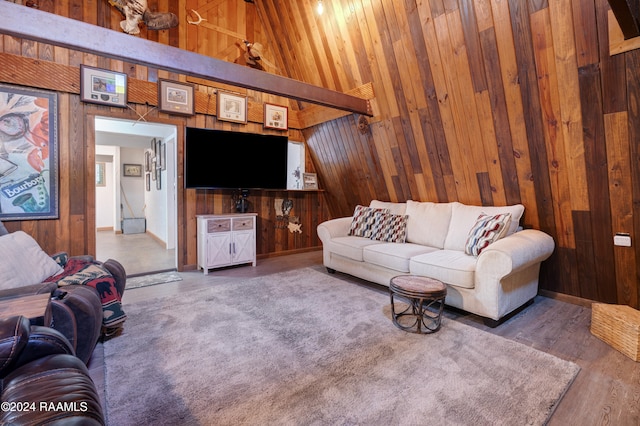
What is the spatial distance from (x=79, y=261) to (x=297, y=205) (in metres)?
3.27

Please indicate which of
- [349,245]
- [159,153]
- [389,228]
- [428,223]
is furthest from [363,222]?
[159,153]

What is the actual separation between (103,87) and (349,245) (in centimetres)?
331

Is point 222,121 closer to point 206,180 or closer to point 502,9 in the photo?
point 206,180

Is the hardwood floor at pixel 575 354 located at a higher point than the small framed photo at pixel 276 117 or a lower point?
lower

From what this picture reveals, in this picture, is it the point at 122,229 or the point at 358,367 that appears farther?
the point at 122,229

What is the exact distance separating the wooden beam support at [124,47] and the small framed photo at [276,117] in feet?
5.33

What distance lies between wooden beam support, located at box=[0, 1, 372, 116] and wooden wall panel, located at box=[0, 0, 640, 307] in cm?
111

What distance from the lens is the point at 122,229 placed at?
7.69 metres

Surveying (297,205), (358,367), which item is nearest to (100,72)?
(297,205)

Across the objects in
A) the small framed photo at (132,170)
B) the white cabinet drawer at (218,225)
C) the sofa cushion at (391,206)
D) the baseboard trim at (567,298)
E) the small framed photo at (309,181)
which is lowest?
the baseboard trim at (567,298)

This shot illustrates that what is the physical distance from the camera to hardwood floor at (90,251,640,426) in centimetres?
147

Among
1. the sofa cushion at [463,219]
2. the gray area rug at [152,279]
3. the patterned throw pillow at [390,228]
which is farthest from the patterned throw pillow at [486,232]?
the gray area rug at [152,279]

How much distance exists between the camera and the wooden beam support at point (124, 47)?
1866mm

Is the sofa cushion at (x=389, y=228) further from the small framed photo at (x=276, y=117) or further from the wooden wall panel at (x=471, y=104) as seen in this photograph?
the small framed photo at (x=276, y=117)
